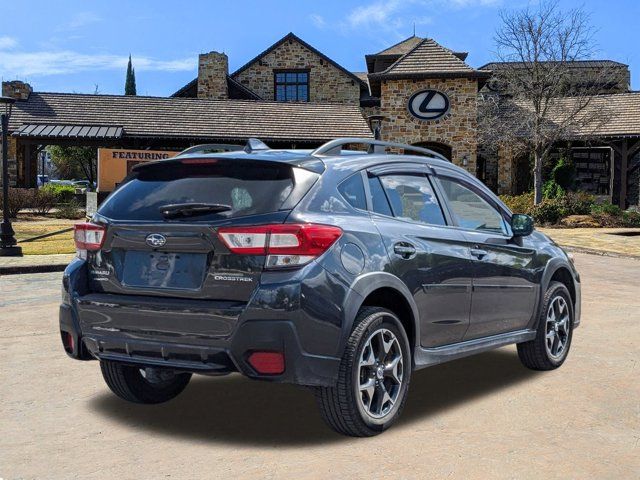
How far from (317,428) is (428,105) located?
34327mm

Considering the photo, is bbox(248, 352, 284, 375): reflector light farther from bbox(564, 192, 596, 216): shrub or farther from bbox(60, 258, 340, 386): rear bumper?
bbox(564, 192, 596, 216): shrub

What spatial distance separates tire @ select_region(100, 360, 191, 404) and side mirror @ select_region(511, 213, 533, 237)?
8.88 feet

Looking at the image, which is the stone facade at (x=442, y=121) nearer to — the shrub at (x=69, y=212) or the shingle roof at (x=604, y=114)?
the shingle roof at (x=604, y=114)

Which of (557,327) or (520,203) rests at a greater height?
(520,203)

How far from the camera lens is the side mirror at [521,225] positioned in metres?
5.97

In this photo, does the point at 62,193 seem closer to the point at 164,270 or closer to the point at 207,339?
the point at 164,270

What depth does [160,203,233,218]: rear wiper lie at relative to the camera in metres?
4.39

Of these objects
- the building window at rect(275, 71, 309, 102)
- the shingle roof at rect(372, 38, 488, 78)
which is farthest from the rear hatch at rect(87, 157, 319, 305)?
the building window at rect(275, 71, 309, 102)

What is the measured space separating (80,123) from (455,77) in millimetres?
17941

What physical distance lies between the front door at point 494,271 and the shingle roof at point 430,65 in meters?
31.9

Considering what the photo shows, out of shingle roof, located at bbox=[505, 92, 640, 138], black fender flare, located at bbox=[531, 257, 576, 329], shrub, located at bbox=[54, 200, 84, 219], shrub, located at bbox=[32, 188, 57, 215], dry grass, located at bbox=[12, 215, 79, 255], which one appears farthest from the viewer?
shingle roof, located at bbox=[505, 92, 640, 138]

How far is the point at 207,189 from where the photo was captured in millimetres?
4531

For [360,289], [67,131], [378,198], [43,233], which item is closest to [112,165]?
[43,233]

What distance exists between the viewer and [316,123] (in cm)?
3909
